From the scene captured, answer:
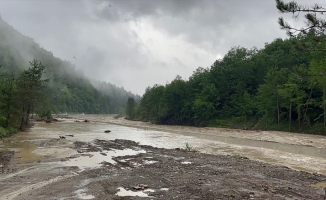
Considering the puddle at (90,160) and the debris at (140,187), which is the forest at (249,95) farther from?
the debris at (140,187)

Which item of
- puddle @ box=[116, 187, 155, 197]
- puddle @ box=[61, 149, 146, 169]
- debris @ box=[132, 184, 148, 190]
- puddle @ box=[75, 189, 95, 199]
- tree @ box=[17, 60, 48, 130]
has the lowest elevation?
puddle @ box=[61, 149, 146, 169]

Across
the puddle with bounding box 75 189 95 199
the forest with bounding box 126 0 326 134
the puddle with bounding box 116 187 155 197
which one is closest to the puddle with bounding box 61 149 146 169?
the puddle with bounding box 75 189 95 199

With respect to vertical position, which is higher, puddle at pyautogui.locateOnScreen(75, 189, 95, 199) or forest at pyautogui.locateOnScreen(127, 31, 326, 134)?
forest at pyautogui.locateOnScreen(127, 31, 326, 134)

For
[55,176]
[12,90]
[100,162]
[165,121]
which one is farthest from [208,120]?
[55,176]

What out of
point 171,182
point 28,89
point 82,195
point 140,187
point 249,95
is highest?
point 249,95

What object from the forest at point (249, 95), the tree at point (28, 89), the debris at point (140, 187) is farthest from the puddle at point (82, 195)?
the forest at point (249, 95)

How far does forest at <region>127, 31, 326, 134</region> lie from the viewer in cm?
4825

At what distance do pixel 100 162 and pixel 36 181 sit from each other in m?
5.82

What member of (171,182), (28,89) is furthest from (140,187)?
(28,89)

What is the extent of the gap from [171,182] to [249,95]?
6139cm

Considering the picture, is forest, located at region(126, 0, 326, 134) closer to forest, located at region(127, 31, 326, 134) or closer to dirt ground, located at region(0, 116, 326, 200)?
forest, located at region(127, 31, 326, 134)

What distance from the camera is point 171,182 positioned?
1180cm

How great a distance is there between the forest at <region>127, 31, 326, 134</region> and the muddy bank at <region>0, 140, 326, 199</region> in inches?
1398

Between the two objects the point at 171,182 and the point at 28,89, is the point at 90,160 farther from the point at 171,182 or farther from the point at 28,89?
the point at 28,89
